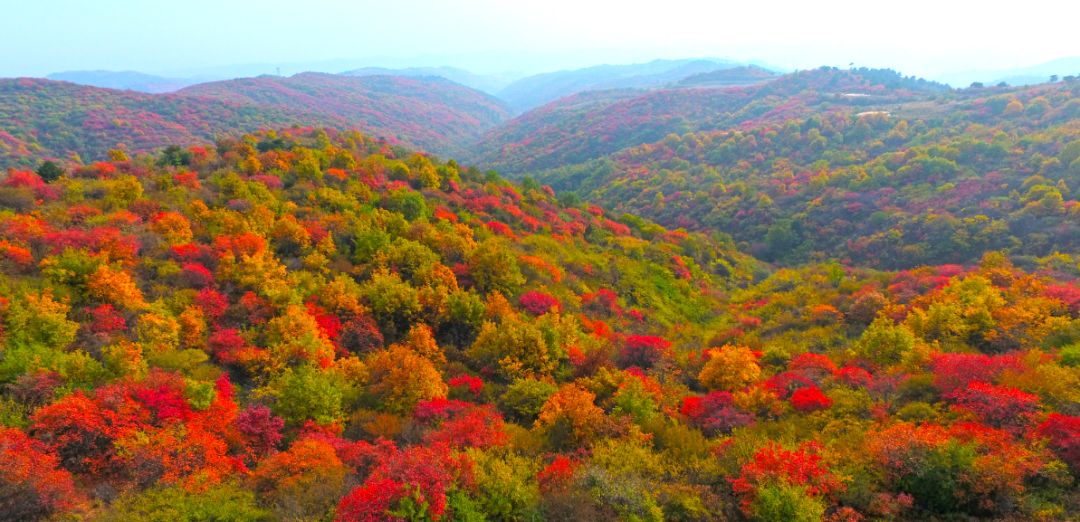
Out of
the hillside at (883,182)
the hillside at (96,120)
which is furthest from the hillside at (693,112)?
the hillside at (96,120)

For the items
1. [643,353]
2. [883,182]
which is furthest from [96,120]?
[883,182]

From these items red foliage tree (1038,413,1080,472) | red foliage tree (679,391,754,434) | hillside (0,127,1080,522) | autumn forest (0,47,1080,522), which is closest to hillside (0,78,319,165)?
autumn forest (0,47,1080,522)

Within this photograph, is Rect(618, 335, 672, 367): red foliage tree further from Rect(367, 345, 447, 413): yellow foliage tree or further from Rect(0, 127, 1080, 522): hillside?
Rect(367, 345, 447, 413): yellow foliage tree

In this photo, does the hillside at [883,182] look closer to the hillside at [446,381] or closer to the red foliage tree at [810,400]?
the hillside at [446,381]

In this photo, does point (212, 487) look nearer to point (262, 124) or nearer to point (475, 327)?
point (475, 327)

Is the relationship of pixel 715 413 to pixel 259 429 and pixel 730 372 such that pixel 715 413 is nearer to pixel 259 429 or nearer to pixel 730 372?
pixel 730 372
